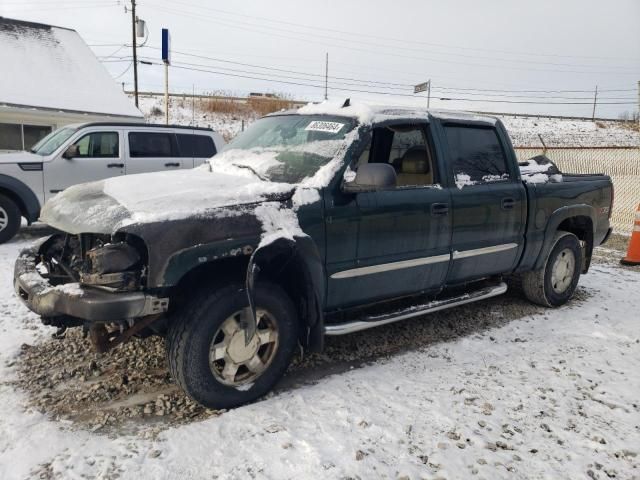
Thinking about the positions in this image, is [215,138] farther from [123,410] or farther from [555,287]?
[123,410]

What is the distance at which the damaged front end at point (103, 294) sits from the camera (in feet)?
Result: 9.00

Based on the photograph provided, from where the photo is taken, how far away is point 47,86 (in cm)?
1759

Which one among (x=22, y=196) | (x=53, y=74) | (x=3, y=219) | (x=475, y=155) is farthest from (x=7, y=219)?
(x=53, y=74)

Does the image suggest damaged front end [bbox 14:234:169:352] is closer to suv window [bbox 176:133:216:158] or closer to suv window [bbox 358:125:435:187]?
suv window [bbox 358:125:435:187]

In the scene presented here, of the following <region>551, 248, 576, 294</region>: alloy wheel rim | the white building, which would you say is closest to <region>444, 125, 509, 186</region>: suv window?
<region>551, 248, 576, 294</region>: alloy wheel rim

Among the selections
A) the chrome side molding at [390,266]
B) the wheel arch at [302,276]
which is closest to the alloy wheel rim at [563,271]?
the chrome side molding at [390,266]

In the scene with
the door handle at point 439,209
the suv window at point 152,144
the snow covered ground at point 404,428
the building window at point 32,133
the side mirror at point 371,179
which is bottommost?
the snow covered ground at point 404,428

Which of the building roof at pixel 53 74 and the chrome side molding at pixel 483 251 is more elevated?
the building roof at pixel 53 74

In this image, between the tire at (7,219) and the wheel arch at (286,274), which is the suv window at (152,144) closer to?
the tire at (7,219)

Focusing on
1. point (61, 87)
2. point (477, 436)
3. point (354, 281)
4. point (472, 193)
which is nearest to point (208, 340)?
point (354, 281)

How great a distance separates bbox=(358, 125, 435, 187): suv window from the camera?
425 cm

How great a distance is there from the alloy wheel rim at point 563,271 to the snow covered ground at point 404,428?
3.94ft

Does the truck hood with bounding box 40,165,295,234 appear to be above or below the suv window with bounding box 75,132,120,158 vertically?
below

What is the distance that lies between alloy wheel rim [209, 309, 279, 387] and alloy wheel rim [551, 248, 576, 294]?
3.54 meters
